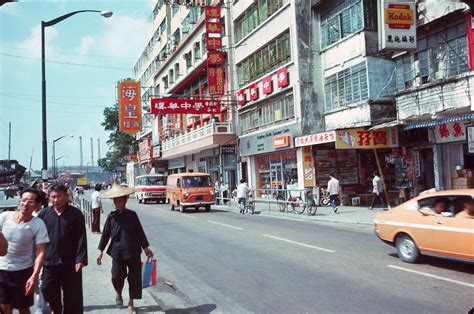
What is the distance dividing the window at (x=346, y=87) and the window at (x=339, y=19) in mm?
1932

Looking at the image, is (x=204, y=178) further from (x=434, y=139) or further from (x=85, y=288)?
(x=85, y=288)

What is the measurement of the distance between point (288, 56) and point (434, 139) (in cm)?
1111

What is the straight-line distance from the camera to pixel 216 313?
6312mm

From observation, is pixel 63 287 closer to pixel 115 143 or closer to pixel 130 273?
pixel 130 273

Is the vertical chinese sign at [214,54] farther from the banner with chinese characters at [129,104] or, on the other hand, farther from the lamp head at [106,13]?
the lamp head at [106,13]

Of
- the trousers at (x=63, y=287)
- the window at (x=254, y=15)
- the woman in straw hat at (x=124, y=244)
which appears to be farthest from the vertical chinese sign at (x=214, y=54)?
the trousers at (x=63, y=287)

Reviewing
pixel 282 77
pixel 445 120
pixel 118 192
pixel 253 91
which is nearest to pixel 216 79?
pixel 253 91

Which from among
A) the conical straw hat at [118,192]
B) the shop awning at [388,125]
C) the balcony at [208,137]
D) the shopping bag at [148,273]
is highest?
the balcony at [208,137]

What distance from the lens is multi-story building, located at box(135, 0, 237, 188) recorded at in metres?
36.2

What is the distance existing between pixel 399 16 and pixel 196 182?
13.8 m

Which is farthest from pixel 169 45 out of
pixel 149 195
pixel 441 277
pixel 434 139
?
pixel 441 277

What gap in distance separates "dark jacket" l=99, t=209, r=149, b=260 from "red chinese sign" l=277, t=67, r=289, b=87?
22.0m

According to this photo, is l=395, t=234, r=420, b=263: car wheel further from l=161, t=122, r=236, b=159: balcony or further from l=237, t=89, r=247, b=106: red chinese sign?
l=161, t=122, r=236, b=159: balcony

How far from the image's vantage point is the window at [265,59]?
1100 inches
